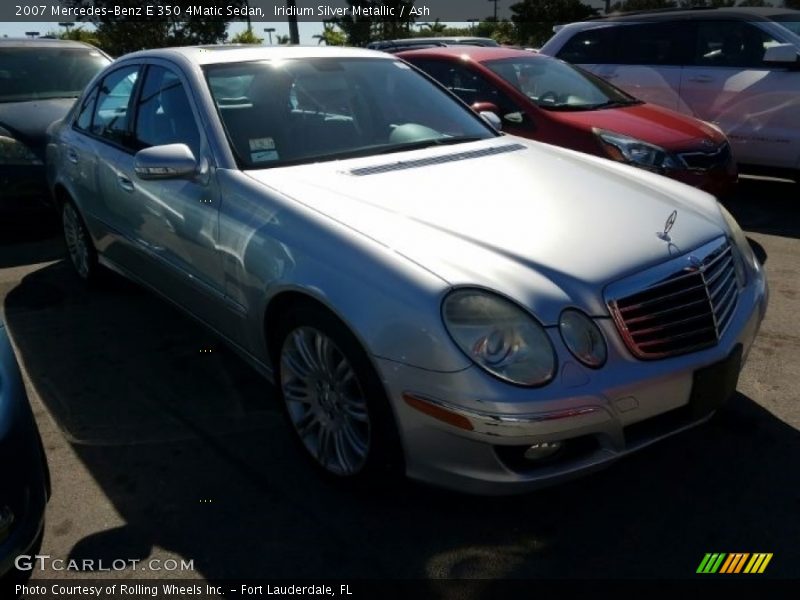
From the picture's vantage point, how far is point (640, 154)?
5516 millimetres

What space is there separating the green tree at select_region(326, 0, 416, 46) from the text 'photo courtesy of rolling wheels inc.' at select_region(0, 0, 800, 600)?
21.9m

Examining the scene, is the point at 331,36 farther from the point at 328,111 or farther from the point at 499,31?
the point at 328,111

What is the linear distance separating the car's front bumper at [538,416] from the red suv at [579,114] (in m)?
3.47

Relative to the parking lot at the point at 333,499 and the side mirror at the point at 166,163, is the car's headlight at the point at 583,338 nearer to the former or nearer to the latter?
the parking lot at the point at 333,499

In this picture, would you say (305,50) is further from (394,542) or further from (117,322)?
(394,542)

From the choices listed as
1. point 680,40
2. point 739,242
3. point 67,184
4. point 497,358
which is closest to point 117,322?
point 67,184

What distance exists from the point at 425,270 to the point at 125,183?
87.9 inches

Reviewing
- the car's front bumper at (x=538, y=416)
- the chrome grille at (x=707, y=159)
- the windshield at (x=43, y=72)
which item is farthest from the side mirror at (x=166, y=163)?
the windshield at (x=43, y=72)

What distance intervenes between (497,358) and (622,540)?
2.61 ft

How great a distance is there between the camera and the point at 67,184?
4730mm

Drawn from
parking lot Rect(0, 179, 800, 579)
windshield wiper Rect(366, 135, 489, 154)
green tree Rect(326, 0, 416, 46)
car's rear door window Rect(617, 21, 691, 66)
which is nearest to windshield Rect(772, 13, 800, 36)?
car's rear door window Rect(617, 21, 691, 66)

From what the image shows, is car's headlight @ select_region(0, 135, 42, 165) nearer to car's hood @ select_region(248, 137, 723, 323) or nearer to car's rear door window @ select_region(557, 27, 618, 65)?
car's hood @ select_region(248, 137, 723, 323)

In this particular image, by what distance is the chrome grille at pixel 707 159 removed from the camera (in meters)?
5.58

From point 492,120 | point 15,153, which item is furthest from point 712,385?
point 15,153
